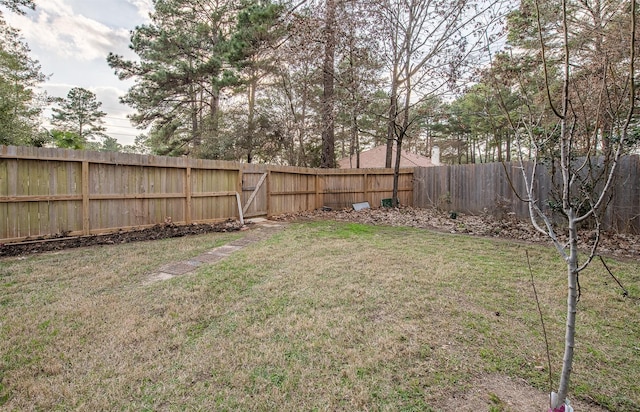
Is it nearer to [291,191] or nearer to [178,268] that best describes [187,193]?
[178,268]

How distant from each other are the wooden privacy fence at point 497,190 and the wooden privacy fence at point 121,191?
4.44 meters

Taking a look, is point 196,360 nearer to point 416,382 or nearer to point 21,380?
point 21,380

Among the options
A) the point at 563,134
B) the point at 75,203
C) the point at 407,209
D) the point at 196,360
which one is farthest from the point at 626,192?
the point at 75,203

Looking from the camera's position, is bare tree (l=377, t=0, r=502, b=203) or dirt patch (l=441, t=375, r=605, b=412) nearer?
dirt patch (l=441, t=375, r=605, b=412)

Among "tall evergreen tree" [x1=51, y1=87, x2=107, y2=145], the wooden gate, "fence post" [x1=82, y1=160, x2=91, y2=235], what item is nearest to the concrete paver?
the wooden gate

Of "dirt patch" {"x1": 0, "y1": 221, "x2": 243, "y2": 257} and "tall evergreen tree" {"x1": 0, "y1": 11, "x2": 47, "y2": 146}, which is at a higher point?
"tall evergreen tree" {"x1": 0, "y1": 11, "x2": 47, "y2": 146}

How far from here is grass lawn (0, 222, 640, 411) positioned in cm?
151

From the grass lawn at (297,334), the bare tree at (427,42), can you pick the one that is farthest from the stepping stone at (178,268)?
the bare tree at (427,42)

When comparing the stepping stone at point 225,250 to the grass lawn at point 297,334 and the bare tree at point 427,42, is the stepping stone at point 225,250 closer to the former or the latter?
the grass lawn at point 297,334

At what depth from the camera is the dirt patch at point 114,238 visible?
4.09m

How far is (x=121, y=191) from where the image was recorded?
17.3ft

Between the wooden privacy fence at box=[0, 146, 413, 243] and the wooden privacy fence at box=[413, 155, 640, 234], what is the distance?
14.6 ft

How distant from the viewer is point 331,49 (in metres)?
8.27

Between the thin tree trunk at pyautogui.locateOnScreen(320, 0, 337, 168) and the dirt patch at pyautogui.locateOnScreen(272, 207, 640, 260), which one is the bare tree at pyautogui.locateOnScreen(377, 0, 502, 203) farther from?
the dirt patch at pyautogui.locateOnScreen(272, 207, 640, 260)
